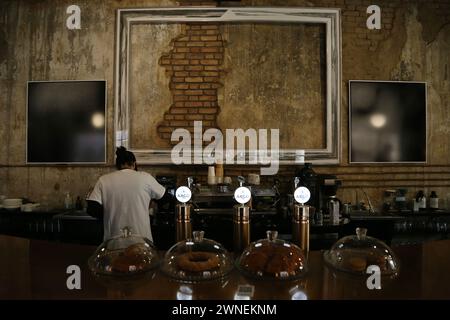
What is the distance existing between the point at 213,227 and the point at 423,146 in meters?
3.69

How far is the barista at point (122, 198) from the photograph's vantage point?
303 cm

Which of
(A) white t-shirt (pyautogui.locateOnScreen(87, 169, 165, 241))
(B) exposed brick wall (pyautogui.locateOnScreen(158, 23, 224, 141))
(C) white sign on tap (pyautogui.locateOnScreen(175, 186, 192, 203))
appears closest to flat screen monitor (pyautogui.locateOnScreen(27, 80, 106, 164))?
(B) exposed brick wall (pyautogui.locateOnScreen(158, 23, 224, 141))

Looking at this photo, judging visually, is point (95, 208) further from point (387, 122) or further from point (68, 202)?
point (387, 122)

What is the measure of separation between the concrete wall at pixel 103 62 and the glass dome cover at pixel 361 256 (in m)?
3.60

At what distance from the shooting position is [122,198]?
10.0ft

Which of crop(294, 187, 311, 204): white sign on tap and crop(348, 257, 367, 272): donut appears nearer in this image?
crop(348, 257, 367, 272): donut

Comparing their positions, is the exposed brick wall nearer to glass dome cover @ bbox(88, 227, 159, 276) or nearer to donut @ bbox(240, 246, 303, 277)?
glass dome cover @ bbox(88, 227, 159, 276)

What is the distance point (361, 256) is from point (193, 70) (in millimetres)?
4227

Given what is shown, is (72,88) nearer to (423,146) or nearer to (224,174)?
(224,174)

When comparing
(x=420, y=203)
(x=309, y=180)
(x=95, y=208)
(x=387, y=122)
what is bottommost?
(x=420, y=203)

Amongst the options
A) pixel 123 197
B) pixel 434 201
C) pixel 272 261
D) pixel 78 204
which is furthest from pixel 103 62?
pixel 434 201

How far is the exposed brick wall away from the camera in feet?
17.2

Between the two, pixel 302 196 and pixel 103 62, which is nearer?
pixel 302 196

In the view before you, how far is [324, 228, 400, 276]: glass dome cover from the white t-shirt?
1.85 meters
